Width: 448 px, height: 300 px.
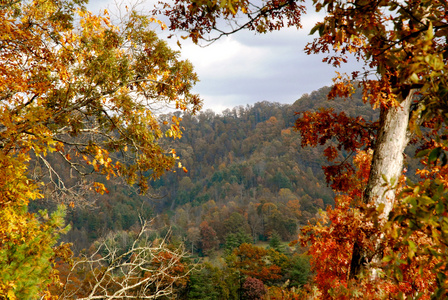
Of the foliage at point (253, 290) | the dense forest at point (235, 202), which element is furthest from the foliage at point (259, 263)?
the foliage at point (253, 290)

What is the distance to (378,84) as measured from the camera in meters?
3.94

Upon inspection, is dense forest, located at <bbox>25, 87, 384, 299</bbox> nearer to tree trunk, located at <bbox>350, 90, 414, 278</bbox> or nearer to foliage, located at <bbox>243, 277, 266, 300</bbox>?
foliage, located at <bbox>243, 277, 266, 300</bbox>

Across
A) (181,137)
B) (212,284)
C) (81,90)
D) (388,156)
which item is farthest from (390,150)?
(212,284)

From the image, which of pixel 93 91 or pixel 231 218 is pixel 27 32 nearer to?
pixel 93 91

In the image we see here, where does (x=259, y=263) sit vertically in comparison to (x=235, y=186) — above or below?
above

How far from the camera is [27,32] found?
14.7 feet

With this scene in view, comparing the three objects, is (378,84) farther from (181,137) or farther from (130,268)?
(130,268)

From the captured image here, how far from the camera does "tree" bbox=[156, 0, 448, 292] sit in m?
1.42

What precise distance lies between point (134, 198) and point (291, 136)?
51.1 metres

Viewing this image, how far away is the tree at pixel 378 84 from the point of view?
4.64ft

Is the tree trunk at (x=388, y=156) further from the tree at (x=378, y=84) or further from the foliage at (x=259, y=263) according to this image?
the foliage at (x=259, y=263)

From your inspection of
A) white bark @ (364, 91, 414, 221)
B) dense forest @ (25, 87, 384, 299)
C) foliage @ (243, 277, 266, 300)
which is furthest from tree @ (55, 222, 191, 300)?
foliage @ (243, 277, 266, 300)

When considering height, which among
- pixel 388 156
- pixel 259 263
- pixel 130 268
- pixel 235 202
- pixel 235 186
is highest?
pixel 388 156

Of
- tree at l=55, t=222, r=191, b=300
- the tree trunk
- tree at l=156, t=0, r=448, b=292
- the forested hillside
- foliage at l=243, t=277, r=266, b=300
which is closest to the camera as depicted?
tree at l=156, t=0, r=448, b=292
